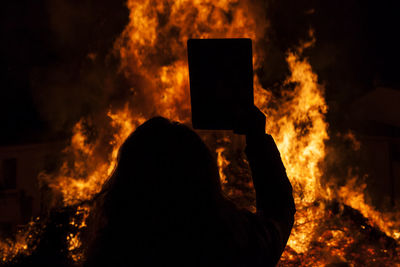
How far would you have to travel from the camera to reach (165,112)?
5.46 meters

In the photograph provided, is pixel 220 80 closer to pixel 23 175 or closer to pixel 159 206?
pixel 159 206

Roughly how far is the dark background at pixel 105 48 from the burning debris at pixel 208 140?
1.53 ft

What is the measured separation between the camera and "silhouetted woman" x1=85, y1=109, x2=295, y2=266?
3.71ft

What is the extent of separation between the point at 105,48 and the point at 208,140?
10.0ft

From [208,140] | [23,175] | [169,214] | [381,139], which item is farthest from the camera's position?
[23,175]

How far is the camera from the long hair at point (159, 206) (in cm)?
113

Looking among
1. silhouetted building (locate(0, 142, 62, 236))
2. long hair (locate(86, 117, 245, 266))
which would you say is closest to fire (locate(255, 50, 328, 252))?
long hair (locate(86, 117, 245, 266))

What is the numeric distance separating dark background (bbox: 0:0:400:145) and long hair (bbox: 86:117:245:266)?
212 inches

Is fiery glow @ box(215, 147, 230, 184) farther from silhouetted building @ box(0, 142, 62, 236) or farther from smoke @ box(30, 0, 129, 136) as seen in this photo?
silhouetted building @ box(0, 142, 62, 236)

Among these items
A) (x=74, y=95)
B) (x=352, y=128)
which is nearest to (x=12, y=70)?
(x=74, y=95)

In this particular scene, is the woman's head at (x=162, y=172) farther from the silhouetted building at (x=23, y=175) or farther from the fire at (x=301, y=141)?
the silhouetted building at (x=23, y=175)

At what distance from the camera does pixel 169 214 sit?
1.16 meters

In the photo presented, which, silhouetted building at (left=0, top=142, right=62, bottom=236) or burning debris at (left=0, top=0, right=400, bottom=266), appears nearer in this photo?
burning debris at (left=0, top=0, right=400, bottom=266)

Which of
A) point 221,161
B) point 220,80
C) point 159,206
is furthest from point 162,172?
point 221,161
